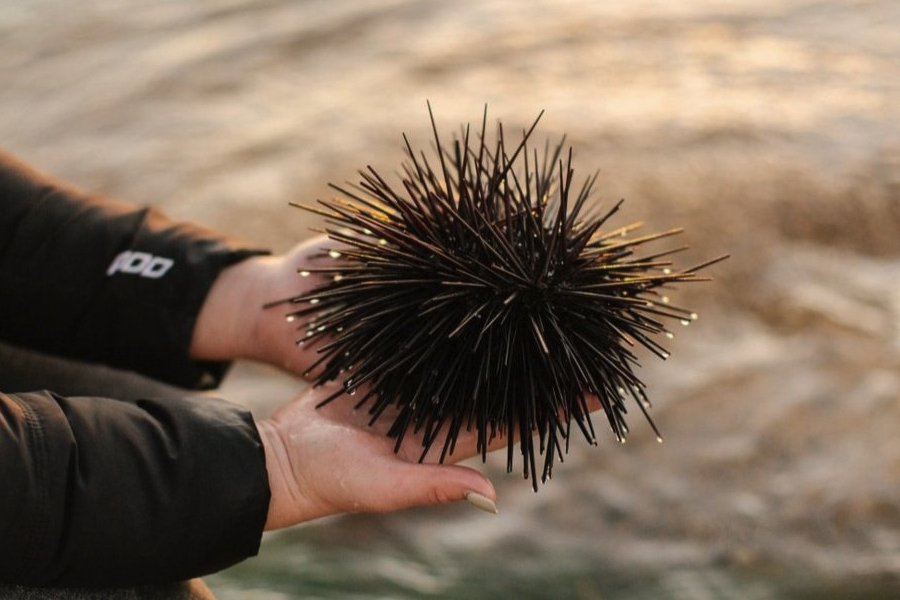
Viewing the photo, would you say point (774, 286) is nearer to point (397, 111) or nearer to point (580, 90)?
point (580, 90)

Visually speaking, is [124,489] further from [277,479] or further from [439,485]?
[439,485]

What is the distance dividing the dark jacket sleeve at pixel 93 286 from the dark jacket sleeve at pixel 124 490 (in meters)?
0.26

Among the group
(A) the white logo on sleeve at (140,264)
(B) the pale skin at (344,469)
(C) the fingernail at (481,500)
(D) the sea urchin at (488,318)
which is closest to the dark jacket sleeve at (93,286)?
(A) the white logo on sleeve at (140,264)

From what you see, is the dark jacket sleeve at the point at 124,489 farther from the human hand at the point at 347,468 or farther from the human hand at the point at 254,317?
the human hand at the point at 254,317

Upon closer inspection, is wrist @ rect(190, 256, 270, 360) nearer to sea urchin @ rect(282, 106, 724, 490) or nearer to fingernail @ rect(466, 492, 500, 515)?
sea urchin @ rect(282, 106, 724, 490)

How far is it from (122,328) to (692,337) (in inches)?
32.3

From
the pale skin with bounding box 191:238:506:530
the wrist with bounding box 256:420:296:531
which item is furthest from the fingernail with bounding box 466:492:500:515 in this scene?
the wrist with bounding box 256:420:296:531

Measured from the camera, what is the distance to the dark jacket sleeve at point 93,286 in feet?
3.96

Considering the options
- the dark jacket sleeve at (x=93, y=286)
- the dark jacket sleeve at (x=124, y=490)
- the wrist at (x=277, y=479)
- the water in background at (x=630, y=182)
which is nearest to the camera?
the dark jacket sleeve at (x=124, y=490)

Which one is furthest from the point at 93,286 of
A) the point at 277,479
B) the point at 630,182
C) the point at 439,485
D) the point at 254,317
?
the point at 630,182

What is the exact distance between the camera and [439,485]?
92 cm

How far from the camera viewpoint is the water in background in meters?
1.33

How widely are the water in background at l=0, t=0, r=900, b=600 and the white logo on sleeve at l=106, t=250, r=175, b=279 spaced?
1.25 feet

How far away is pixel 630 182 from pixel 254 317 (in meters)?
0.86
